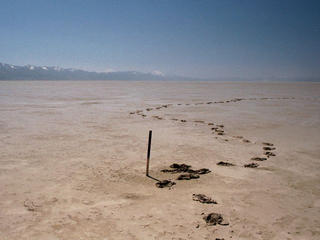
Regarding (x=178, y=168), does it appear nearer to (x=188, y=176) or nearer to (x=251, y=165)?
(x=188, y=176)

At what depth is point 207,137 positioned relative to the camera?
38.4ft

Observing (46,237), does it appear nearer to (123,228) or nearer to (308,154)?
(123,228)

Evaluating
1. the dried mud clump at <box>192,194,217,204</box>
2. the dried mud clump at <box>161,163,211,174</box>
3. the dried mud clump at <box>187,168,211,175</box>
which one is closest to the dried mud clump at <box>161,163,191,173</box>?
the dried mud clump at <box>161,163,211,174</box>

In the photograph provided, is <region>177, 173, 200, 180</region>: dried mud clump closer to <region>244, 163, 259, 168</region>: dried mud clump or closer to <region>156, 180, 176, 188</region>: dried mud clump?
<region>156, 180, 176, 188</region>: dried mud clump

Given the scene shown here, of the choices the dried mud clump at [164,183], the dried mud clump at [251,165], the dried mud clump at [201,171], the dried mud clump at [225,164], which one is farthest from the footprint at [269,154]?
the dried mud clump at [164,183]

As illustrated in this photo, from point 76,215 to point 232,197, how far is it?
309cm

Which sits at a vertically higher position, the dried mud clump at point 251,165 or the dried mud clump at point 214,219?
the dried mud clump at point 251,165

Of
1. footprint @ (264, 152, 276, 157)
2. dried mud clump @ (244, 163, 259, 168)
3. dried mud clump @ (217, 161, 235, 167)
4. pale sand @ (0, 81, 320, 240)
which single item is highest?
footprint @ (264, 152, 276, 157)

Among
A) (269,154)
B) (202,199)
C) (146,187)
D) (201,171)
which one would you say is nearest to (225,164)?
(201,171)

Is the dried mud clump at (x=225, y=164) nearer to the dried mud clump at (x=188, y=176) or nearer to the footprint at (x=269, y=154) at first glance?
the dried mud clump at (x=188, y=176)

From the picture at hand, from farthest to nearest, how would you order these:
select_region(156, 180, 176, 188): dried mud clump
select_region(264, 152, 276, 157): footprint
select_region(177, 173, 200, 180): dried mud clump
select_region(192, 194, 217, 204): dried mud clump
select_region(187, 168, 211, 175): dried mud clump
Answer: select_region(264, 152, 276, 157): footprint < select_region(187, 168, 211, 175): dried mud clump < select_region(177, 173, 200, 180): dried mud clump < select_region(156, 180, 176, 188): dried mud clump < select_region(192, 194, 217, 204): dried mud clump

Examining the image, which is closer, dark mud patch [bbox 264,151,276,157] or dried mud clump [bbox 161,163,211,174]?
dried mud clump [bbox 161,163,211,174]

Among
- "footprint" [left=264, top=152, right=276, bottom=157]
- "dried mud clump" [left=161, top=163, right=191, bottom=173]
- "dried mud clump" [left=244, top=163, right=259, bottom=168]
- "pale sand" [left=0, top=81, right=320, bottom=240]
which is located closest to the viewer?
"pale sand" [left=0, top=81, right=320, bottom=240]

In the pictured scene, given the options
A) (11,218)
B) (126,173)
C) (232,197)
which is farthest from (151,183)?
(11,218)
